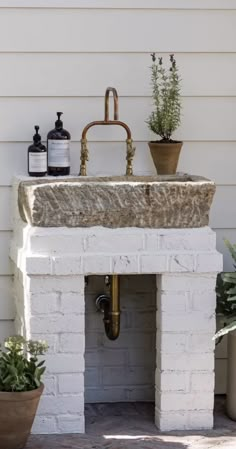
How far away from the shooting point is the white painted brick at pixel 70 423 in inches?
140

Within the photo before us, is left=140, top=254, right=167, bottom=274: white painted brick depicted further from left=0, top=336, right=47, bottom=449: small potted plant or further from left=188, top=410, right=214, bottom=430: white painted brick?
left=188, top=410, right=214, bottom=430: white painted brick

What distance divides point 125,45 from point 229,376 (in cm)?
138

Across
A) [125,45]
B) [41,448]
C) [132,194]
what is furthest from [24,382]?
[125,45]

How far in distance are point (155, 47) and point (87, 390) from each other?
1.43m

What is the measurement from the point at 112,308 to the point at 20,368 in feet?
1.91

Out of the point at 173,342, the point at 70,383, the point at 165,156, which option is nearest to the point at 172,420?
the point at 173,342

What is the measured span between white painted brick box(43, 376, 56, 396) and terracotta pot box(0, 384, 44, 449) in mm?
141

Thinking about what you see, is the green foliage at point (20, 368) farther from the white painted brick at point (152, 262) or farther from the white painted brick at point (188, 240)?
the white painted brick at point (188, 240)

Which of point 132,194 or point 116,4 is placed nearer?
point 132,194

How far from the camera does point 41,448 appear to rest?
3.44m

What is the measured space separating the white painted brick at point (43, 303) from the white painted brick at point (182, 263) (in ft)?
1.43

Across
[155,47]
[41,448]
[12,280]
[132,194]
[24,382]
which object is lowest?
[41,448]

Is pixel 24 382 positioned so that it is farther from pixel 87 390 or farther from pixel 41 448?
pixel 87 390

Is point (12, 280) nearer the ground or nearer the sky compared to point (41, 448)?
nearer the sky
